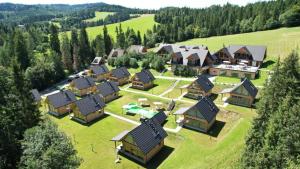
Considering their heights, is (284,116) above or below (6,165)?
above

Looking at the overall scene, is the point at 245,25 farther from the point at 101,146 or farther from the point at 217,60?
the point at 101,146

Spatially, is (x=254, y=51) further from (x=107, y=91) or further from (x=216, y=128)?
(x=107, y=91)

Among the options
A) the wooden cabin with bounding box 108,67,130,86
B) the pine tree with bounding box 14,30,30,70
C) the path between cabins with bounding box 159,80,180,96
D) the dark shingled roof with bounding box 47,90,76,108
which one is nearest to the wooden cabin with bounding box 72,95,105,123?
the dark shingled roof with bounding box 47,90,76,108

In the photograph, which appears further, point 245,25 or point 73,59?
point 245,25

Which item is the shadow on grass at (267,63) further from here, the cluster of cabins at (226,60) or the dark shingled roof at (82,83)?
the dark shingled roof at (82,83)

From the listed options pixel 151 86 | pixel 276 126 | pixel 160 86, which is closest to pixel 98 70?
pixel 151 86

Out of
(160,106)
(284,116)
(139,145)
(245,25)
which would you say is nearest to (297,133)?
(284,116)

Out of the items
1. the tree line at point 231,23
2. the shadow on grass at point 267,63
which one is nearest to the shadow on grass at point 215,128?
the shadow on grass at point 267,63
